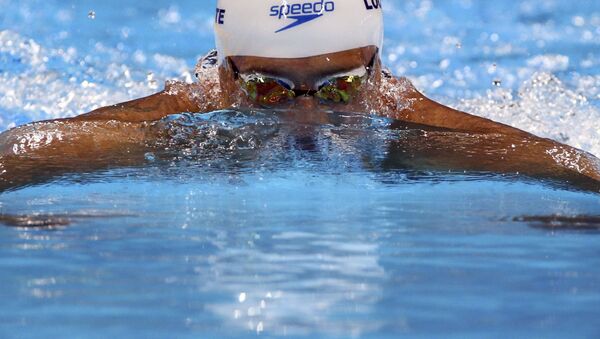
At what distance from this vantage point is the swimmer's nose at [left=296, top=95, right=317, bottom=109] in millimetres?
2586

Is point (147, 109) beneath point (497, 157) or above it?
above

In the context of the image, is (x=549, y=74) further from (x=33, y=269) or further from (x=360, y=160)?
(x=33, y=269)

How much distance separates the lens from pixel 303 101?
2.60 metres

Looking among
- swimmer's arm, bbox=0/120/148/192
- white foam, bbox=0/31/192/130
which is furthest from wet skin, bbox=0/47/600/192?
white foam, bbox=0/31/192/130

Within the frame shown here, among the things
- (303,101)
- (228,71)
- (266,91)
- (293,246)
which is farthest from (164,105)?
(293,246)

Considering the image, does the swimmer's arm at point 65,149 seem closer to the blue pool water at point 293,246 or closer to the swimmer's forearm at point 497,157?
the blue pool water at point 293,246

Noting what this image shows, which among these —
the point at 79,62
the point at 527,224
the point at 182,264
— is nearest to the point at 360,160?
the point at 527,224

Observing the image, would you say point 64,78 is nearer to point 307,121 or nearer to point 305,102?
point 305,102

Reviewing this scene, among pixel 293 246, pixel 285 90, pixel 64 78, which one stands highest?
pixel 64 78

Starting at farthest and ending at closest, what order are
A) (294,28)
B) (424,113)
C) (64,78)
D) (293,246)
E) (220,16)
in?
(64,78) < (424,113) < (220,16) < (294,28) < (293,246)

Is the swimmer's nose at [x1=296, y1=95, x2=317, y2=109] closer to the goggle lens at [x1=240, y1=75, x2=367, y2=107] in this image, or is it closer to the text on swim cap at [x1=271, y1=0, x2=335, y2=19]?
the goggle lens at [x1=240, y1=75, x2=367, y2=107]

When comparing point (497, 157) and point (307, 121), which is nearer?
point (497, 157)

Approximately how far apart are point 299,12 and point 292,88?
28cm

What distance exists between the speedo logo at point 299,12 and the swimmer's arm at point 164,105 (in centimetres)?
34
